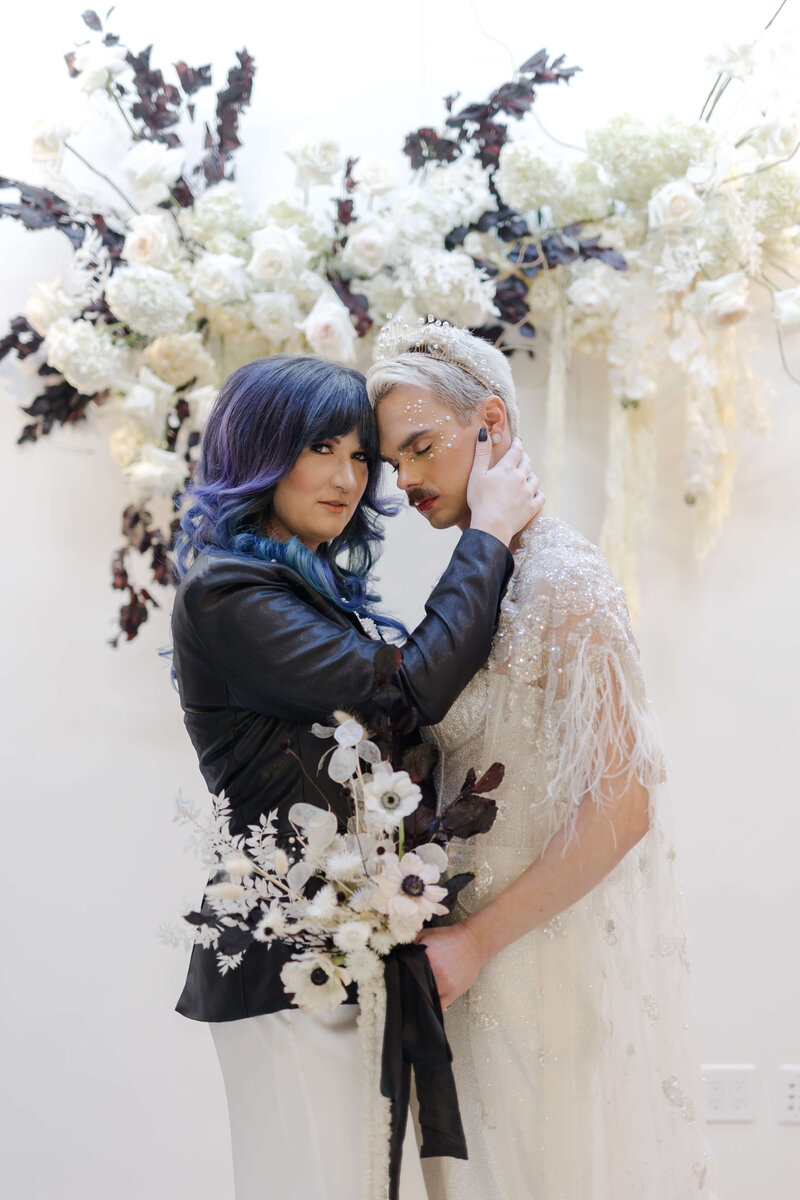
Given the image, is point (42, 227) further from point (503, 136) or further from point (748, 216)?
point (748, 216)

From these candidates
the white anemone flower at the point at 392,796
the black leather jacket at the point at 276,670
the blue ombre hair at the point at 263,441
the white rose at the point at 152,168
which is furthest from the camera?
the white rose at the point at 152,168

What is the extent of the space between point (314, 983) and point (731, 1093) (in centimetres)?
160

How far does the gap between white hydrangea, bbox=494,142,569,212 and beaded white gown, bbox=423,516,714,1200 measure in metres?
0.92

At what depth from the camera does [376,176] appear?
212cm

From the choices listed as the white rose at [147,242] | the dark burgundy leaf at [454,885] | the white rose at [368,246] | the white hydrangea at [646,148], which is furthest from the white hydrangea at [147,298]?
the dark burgundy leaf at [454,885]

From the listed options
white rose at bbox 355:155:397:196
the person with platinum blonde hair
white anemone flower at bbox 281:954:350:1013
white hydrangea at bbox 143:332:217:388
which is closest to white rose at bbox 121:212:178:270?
white hydrangea at bbox 143:332:217:388

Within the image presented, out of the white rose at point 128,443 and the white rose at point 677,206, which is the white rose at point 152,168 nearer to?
the white rose at point 128,443

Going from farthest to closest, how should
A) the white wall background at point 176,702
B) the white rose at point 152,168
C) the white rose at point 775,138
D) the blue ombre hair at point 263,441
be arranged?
the white wall background at point 176,702, the white rose at point 152,168, the white rose at point 775,138, the blue ombre hair at point 263,441

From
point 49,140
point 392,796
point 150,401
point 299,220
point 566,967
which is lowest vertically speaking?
point 566,967

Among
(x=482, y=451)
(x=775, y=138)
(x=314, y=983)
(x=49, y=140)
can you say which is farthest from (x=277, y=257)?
(x=314, y=983)

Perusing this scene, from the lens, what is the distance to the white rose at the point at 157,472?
7.06 ft

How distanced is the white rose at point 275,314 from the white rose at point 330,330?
0.13ft

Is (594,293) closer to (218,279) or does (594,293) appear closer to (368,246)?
(368,246)

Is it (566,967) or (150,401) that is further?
(150,401)
